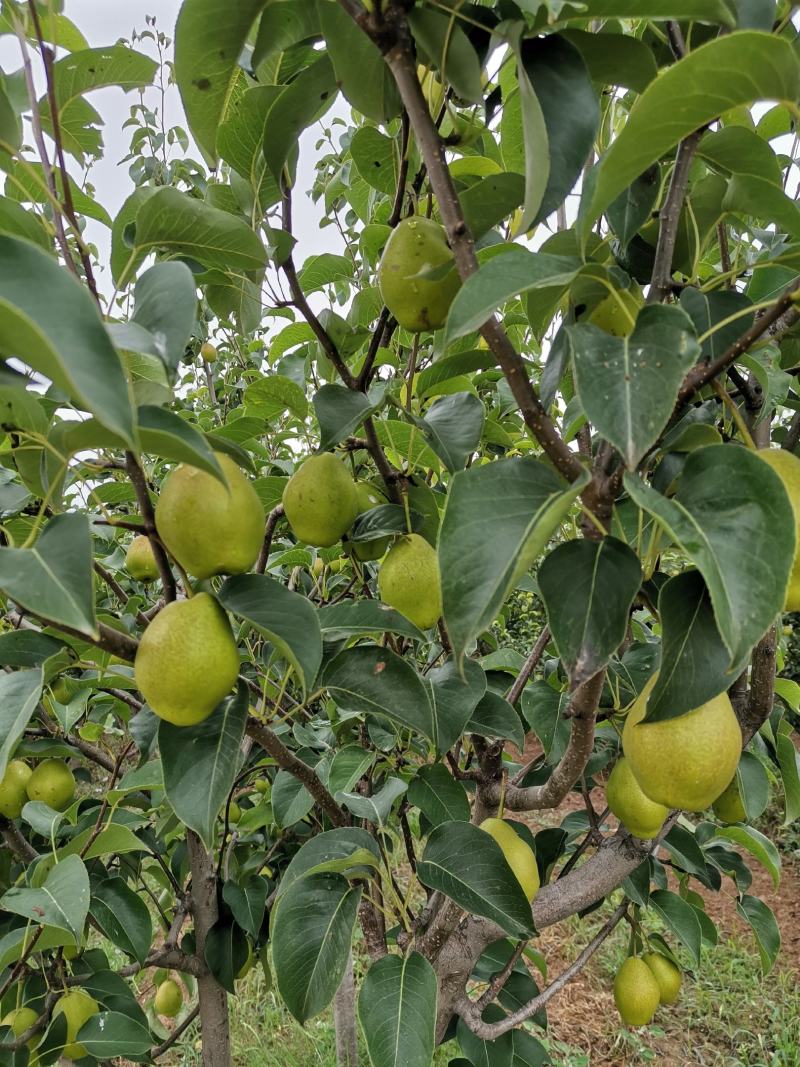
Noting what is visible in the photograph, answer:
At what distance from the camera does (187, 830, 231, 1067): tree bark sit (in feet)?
4.51

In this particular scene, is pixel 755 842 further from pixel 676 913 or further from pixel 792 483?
pixel 792 483

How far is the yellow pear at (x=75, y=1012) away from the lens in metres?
1.14

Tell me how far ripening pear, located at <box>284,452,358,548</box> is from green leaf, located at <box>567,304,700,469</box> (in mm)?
405

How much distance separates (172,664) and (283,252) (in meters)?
0.50

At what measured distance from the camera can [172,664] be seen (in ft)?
2.02

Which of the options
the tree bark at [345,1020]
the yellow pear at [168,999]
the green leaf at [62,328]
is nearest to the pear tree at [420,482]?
the green leaf at [62,328]

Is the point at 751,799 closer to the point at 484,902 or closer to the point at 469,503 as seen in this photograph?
the point at 484,902

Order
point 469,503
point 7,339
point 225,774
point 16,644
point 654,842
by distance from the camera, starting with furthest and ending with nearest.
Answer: point 654,842
point 16,644
point 225,774
point 469,503
point 7,339

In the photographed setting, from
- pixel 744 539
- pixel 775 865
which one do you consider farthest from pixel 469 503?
pixel 775 865

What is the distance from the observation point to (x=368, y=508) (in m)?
1.04

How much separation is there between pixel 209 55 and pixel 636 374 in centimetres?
54

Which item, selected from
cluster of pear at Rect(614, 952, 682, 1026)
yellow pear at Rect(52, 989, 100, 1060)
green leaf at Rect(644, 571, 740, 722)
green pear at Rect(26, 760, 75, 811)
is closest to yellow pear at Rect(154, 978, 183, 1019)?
yellow pear at Rect(52, 989, 100, 1060)

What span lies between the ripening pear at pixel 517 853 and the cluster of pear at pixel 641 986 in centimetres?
54

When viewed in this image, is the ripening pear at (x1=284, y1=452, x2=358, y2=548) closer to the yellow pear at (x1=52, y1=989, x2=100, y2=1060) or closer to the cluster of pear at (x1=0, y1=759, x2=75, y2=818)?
the cluster of pear at (x1=0, y1=759, x2=75, y2=818)
